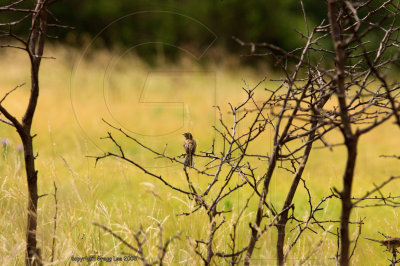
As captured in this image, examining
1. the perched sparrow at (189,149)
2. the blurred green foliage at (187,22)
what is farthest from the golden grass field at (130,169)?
the blurred green foliage at (187,22)

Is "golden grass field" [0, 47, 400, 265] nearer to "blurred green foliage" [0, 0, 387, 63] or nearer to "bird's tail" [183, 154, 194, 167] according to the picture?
"bird's tail" [183, 154, 194, 167]

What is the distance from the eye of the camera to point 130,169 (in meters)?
4.29

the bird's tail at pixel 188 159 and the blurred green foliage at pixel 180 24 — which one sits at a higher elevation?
the blurred green foliage at pixel 180 24

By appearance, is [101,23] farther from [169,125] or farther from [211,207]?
[211,207]

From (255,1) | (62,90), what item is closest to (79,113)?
(62,90)

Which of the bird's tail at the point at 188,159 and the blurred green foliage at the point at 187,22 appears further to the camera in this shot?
the blurred green foliage at the point at 187,22

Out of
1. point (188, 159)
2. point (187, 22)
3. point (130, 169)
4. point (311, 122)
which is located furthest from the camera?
point (187, 22)

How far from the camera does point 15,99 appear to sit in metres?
7.97

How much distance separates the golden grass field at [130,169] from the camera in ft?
7.60

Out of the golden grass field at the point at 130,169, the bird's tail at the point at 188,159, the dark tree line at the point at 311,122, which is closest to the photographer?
the dark tree line at the point at 311,122

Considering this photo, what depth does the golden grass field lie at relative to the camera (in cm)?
232

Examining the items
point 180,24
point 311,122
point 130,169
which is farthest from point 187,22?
point 311,122

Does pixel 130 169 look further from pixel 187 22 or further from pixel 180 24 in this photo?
pixel 187 22

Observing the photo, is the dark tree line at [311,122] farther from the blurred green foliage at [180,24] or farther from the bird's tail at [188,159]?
the blurred green foliage at [180,24]
